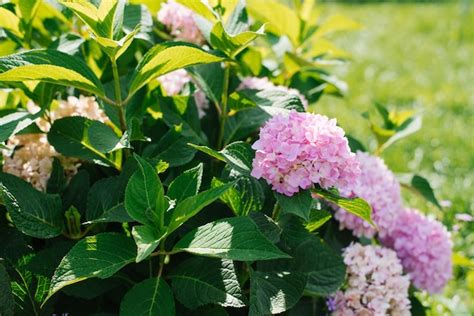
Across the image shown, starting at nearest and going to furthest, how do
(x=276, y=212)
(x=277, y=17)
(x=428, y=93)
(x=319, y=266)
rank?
1. (x=276, y=212)
2. (x=319, y=266)
3. (x=277, y=17)
4. (x=428, y=93)

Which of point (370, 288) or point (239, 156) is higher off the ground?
point (239, 156)

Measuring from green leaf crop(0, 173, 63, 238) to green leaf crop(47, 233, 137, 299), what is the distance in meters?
0.16

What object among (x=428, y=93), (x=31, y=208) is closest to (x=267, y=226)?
(x=31, y=208)

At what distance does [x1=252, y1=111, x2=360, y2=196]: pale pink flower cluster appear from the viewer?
1.23 m

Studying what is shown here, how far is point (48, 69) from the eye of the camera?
1250mm

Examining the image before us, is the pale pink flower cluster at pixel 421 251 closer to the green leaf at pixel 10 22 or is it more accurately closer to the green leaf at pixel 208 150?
the green leaf at pixel 208 150

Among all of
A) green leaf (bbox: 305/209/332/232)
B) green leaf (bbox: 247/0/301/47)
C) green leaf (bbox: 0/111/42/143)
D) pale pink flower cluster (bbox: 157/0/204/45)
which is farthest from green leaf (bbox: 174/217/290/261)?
green leaf (bbox: 247/0/301/47)

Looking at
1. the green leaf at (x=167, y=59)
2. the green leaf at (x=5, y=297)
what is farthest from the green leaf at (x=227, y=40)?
the green leaf at (x=5, y=297)

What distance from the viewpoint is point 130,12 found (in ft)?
5.32

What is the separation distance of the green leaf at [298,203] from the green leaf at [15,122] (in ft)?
1.55

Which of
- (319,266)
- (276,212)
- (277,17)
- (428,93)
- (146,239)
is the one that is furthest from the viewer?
(428,93)

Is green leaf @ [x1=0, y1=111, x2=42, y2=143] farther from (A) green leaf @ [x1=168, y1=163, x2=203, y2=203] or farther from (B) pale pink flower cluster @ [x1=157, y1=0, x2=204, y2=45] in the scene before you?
(B) pale pink flower cluster @ [x1=157, y1=0, x2=204, y2=45]

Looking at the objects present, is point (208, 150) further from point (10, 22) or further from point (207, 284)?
point (10, 22)

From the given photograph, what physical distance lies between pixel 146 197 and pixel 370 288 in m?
0.59
